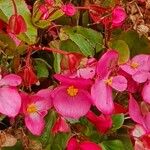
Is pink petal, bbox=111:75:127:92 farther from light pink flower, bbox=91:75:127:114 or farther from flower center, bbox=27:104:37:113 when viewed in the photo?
flower center, bbox=27:104:37:113

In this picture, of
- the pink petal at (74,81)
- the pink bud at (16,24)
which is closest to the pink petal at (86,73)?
the pink petal at (74,81)

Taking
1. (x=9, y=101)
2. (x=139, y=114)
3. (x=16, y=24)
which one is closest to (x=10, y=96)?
(x=9, y=101)

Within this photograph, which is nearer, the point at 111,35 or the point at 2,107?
the point at 2,107

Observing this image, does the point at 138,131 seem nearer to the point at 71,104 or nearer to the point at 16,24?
the point at 71,104

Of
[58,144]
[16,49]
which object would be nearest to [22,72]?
[16,49]

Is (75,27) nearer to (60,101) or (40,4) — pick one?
(40,4)

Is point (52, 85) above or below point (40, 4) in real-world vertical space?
below

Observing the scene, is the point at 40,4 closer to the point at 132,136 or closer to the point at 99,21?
the point at 99,21
